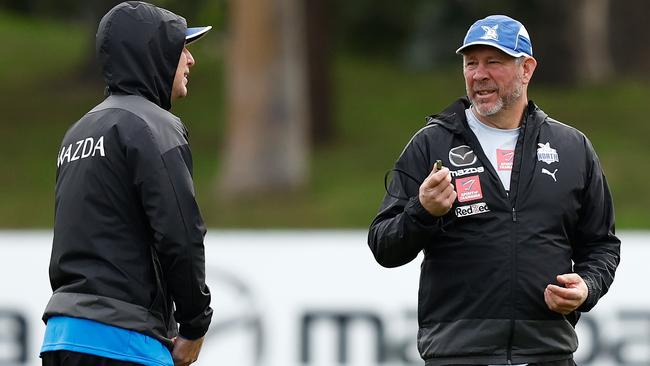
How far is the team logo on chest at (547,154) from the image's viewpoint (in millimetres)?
4762

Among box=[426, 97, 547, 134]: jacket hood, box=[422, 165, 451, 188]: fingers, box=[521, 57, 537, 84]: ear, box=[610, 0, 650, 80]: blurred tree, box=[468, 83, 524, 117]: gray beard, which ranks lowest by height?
box=[610, 0, 650, 80]: blurred tree

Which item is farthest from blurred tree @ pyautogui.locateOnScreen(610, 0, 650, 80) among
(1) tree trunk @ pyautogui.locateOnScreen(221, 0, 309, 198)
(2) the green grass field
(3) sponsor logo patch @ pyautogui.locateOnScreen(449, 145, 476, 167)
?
(3) sponsor logo patch @ pyautogui.locateOnScreen(449, 145, 476, 167)

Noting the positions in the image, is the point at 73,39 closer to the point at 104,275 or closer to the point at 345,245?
the point at 345,245

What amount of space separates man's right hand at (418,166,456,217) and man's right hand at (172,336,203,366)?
2.96 feet

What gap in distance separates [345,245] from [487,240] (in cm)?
447

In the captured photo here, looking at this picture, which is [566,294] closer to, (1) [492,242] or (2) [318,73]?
(1) [492,242]

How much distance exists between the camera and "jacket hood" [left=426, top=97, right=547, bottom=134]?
4793 mm

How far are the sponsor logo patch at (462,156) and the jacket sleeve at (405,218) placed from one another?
0.09 metres

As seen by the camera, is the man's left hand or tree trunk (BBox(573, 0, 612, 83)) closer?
the man's left hand

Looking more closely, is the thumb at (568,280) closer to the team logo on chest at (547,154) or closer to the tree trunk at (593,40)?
the team logo on chest at (547,154)

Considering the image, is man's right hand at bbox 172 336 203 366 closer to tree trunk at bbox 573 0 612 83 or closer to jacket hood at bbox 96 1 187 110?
jacket hood at bbox 96 1 187 110

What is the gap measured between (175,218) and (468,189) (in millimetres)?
1019

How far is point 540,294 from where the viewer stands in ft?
15.3

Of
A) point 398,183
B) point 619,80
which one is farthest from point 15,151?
point 398,183
